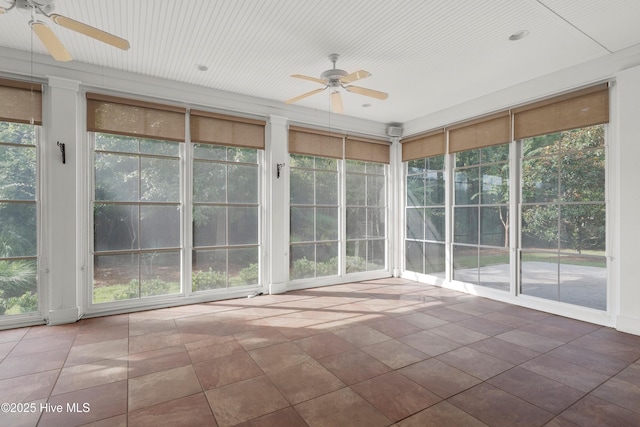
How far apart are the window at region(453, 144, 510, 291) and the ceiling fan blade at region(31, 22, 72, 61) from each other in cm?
555

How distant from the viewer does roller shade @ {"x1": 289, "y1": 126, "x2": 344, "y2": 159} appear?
18.8ft

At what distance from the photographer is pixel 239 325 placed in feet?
13.0

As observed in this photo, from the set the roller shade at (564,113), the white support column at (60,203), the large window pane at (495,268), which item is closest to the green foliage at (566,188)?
the roller shade at (564,113)

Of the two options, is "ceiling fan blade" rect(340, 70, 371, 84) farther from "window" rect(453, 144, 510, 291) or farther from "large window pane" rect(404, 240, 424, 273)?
"large window pane" rect(404, 240, 424, 273)

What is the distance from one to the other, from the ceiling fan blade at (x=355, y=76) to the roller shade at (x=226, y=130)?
2.09m

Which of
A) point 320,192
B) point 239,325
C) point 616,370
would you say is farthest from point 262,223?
point 616,370

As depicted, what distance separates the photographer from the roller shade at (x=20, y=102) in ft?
12.3

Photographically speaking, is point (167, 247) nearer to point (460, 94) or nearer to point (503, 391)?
point (503, 391)

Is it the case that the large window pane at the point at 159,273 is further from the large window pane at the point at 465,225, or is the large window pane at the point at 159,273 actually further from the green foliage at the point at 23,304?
the large window pane at the point at 465,225

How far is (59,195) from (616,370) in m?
6.14

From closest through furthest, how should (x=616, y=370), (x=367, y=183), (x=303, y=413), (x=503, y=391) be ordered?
(x=303, y=413) < (x=503, y=391) < (x=616, y=370) < (x=367, y=183)

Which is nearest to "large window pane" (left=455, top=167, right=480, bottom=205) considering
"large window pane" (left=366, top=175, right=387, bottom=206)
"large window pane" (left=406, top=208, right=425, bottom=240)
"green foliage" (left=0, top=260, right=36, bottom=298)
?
"large window pane" (left=406, top=208, right=425, bottom=240)

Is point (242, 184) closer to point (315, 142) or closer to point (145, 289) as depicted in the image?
point (315, 142)

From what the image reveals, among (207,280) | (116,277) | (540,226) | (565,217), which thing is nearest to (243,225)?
(207,280)
